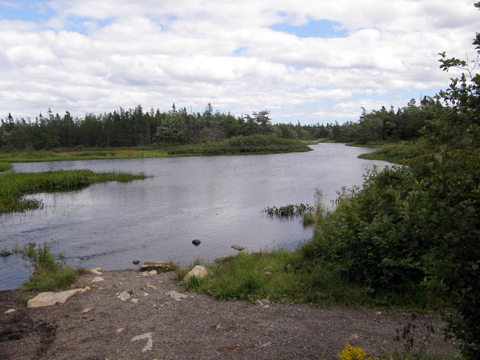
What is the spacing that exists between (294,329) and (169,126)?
84116 millimetres

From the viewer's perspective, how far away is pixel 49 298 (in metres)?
7.16

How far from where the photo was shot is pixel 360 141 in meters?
96.6

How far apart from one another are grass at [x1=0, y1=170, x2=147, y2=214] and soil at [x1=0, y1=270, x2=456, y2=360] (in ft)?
48.6

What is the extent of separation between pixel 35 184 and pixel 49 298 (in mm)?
22503

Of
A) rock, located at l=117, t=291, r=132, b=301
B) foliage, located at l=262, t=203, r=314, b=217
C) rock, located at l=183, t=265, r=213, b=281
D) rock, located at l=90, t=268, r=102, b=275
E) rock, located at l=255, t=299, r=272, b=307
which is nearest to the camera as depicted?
rock, located at l=255, t=299, r=272, b=307

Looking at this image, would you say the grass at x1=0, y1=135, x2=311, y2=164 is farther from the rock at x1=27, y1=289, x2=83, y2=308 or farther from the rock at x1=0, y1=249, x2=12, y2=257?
the rock at x1=27, y1=289, x2=83, y2=308

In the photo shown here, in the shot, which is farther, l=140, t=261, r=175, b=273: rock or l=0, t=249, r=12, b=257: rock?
l=0, t=249, r=12, b=257: rock

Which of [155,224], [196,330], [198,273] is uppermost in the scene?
[196,330]

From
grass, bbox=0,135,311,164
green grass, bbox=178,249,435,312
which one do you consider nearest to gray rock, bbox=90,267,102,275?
green grass, bbox=178,249,435,312

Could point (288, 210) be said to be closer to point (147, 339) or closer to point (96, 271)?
point (96, 271)

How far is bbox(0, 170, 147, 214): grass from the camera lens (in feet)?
64.5

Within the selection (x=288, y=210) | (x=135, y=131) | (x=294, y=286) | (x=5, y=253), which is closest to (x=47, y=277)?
(x=5, y=253)

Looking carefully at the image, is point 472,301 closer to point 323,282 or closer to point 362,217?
point 323,282

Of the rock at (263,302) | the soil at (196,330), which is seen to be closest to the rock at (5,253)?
the soil at (196,330)
